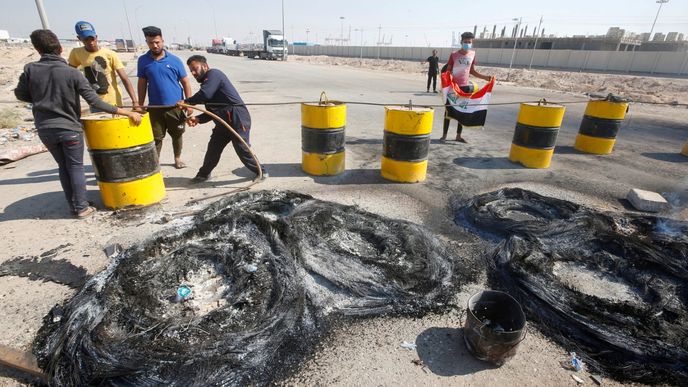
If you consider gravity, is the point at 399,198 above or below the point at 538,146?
below

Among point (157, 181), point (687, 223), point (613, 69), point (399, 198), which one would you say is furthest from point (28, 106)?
point (613, 69)

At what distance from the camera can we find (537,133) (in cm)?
621

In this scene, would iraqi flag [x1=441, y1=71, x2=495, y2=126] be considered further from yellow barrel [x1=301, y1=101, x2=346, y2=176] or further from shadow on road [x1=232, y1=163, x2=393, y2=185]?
yellow barrel [x1=301, y1=101, x2=346, y2=176]

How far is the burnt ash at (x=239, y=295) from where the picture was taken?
234 cm

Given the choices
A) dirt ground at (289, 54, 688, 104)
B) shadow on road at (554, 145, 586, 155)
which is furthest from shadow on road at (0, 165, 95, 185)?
dirt ground at (289, 54, 688, 104)

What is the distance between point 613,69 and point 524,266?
142ft

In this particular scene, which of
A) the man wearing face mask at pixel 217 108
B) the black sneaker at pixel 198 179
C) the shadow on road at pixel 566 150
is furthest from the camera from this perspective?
the shadow on road at pixel 566 150

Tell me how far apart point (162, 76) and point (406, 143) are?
3.70 meters

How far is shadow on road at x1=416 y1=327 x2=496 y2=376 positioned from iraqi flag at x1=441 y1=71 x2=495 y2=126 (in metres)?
5.42

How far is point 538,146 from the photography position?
627cm

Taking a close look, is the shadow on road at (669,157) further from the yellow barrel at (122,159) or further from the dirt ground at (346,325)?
the yellow barrel at (122,159)

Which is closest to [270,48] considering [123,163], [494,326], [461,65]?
[461,65]

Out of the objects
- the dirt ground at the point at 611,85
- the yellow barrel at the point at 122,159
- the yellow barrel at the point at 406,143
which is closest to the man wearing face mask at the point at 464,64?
the yellow barrel at the point at 406,143

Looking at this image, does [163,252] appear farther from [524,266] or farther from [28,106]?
[28,106]
